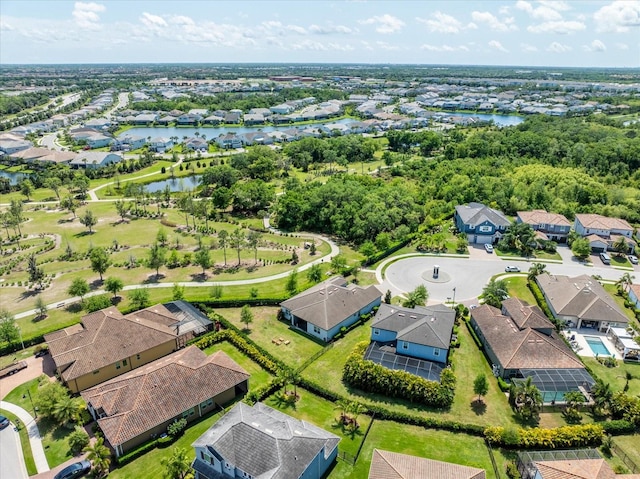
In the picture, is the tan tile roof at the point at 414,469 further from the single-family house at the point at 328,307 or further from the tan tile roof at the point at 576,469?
the single-family house at the point at 328,307

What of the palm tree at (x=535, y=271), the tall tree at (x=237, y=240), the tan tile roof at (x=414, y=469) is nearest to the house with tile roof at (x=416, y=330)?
the tan tile roof at (x=414, y=469)

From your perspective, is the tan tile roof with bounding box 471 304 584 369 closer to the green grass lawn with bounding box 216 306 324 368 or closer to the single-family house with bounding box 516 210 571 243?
the green grass lawn with bounding box 216 306 324 368

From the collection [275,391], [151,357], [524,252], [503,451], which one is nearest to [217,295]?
[151,357]

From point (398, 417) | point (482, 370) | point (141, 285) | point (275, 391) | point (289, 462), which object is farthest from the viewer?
point (141, 285)

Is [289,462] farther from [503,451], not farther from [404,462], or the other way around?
[503,451]

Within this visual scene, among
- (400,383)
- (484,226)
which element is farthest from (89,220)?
(484,226)

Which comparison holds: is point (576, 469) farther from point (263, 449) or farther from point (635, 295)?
point (635, 295)
